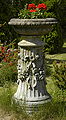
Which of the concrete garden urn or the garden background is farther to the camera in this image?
the garden background

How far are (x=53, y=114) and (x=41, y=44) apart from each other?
1215 millimetres

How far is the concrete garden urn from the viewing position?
14.0ft

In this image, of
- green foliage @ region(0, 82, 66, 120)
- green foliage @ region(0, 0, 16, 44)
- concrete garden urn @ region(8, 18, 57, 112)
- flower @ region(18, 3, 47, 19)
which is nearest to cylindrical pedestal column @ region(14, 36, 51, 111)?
concrete garden urn @ region(8, 18, 57, 112)

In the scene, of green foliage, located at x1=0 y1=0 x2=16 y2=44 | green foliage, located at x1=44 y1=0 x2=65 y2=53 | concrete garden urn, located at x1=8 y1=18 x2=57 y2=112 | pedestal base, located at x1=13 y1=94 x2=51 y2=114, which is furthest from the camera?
green foliage, located at x1=44 y1=0 x2=65 y2=53

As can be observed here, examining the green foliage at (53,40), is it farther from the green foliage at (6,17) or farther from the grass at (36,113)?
the grass at (36,113)

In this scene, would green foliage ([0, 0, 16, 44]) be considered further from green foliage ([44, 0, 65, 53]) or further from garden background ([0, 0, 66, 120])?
green foliage ([44, 0, 65, 53])

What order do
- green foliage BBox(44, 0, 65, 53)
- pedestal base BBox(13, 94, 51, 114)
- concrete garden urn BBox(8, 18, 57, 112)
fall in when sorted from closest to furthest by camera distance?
concrete garden urn BBox(8, 18, 57, 112) < pedestal base BBox(13, 94, 51, 114) < green foliage BBox(44, 0, 65, 53)

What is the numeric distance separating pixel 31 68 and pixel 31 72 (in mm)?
75

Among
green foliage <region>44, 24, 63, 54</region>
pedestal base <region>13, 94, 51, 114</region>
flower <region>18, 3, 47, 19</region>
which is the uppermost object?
flower <region>18, 3, 47, 19</region>

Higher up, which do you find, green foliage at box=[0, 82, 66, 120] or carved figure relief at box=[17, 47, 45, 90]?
carved figure relief at box=[17, 47, 45, 90]

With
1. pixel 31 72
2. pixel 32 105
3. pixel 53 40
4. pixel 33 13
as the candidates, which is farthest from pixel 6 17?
pixel 32 105

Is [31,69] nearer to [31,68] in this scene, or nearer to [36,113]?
[31,68]

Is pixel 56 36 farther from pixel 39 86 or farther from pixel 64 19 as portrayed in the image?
pixel 64 19

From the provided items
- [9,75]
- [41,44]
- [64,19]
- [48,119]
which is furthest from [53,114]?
[64,19]
